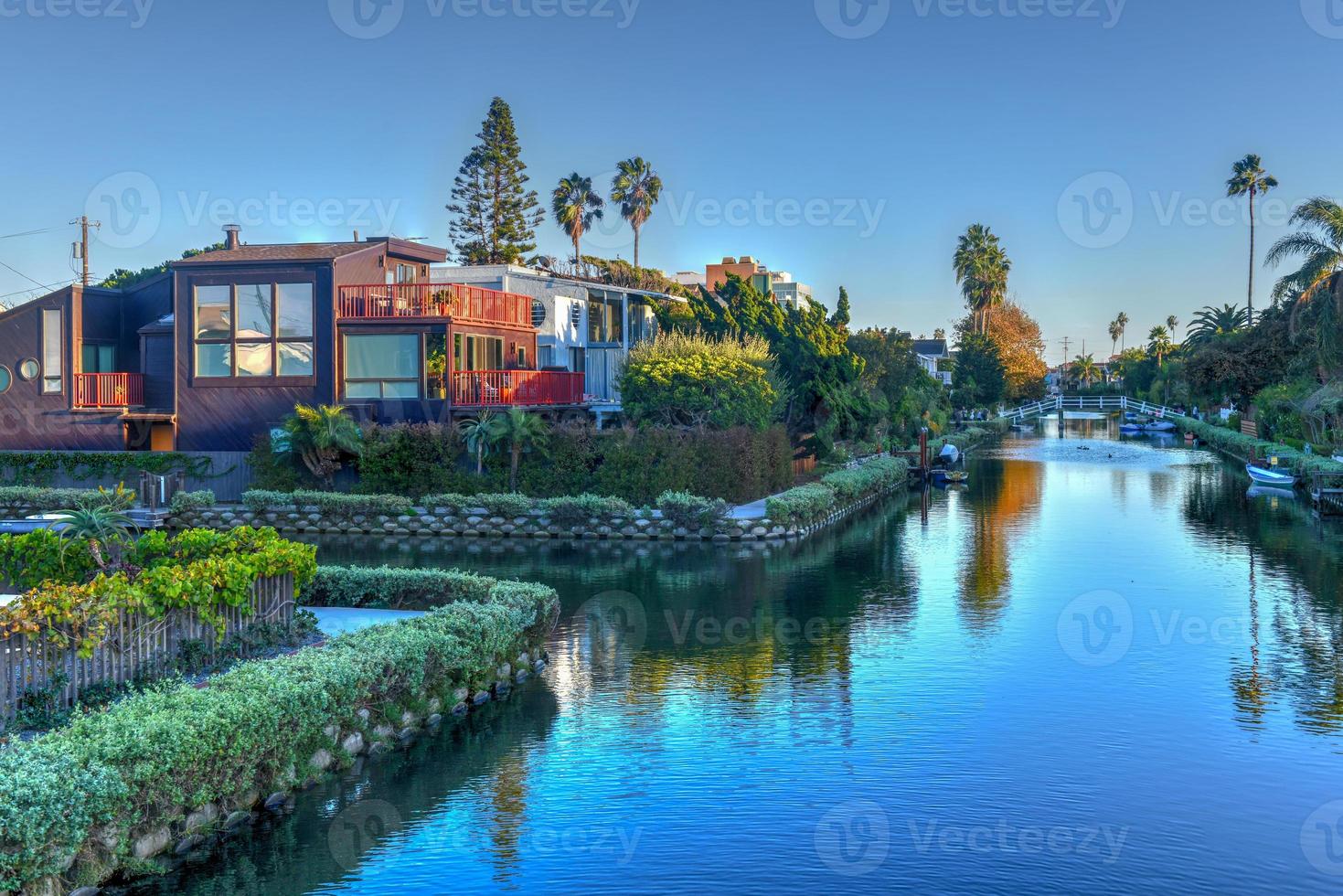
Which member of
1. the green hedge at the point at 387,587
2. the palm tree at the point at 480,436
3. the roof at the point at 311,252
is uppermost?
the roof at the point at 311,252

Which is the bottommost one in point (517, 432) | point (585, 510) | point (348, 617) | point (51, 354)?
point (348, 617)

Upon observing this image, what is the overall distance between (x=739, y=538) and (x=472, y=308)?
13085 millimetres

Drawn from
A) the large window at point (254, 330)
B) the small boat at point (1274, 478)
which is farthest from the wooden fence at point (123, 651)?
the small boat at point (1274, 478)

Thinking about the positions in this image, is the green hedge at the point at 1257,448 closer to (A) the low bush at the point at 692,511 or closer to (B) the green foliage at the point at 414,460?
(A) the low bush at the point at 692,511

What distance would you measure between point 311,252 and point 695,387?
13458 millimetres

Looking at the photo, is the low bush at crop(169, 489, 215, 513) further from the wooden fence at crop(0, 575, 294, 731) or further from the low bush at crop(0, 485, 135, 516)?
the wooden fence at crop(0, 575, 294, 731)

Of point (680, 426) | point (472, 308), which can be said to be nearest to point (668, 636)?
point (680, 426)

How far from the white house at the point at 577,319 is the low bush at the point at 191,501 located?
13468mm

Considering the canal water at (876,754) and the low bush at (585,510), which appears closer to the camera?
the canal water at (876,754)

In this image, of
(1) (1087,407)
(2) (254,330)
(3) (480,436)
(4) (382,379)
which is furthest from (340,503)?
(1) (1087,407)

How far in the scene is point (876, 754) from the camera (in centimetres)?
1540

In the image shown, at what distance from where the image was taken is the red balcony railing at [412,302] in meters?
41.3

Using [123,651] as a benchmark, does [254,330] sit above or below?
above

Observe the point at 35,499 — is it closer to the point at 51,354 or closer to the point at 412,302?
the point at 51,354
